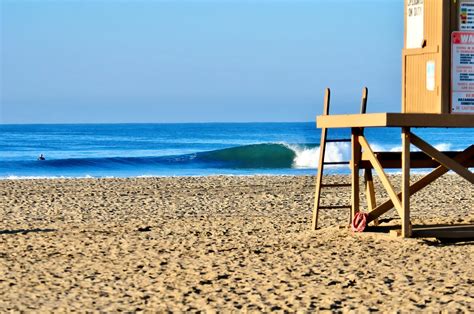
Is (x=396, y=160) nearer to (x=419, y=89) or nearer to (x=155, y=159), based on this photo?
(x=419, y=89)

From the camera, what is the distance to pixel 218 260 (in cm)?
881

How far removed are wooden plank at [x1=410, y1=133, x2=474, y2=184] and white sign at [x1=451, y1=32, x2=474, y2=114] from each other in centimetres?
47

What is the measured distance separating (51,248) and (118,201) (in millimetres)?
5840

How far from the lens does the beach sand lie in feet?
23.0

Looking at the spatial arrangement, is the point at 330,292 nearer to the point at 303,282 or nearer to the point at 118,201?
the point at 303,282

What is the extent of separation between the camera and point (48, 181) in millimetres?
21141

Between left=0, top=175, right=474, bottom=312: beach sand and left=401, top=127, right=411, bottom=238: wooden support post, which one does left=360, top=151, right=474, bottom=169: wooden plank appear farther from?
left=401, top=127, right=411, bottom=238: wooden support post

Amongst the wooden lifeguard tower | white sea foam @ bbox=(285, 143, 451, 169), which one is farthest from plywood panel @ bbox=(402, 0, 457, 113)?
white sea foam @ bbox=(285, 143, 451, 169)

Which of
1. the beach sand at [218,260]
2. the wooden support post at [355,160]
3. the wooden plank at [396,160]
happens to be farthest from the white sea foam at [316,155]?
the wooden support post at [355,160]

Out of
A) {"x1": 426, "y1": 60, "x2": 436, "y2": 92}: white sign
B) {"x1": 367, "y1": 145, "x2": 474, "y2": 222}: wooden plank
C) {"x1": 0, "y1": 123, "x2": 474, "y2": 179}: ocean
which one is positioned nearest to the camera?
{"x1": 426, "y1": 60, "x2": 436, "y2": 92}: white sign

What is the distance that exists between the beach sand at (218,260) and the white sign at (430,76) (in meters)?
1.64

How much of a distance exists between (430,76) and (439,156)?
2.87ft

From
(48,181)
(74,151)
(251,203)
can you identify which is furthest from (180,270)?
(74,151)

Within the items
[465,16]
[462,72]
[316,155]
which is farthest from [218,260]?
[316,155]
